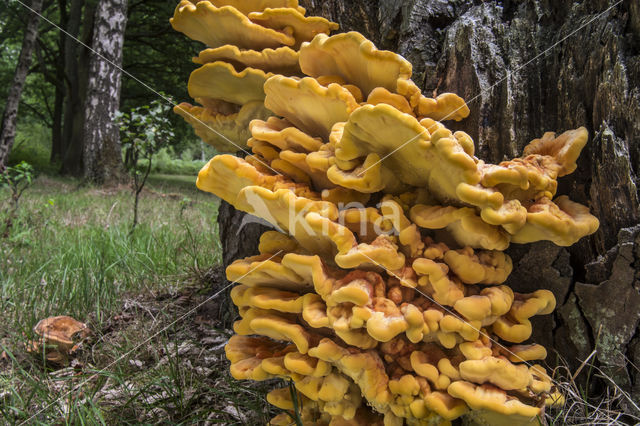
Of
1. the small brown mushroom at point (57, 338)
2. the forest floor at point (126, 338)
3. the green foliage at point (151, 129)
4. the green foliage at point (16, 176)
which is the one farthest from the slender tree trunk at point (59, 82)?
the small brown mushroom at point (57, 338)

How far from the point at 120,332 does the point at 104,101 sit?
8379 mm

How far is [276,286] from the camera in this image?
60.3 inches

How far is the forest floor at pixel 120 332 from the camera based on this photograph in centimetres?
170

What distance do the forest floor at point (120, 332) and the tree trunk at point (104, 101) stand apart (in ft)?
17.6

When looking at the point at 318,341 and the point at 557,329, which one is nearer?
the point at 318,341

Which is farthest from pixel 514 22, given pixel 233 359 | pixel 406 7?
pixel 233 359

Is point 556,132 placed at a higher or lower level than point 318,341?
higher

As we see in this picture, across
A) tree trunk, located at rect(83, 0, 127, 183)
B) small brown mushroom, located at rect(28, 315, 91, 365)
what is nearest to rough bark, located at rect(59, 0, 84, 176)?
tree trunk, located at rect(83, 0, 127, 183)

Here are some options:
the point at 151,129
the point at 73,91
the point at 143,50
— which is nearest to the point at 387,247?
the point at 151,129

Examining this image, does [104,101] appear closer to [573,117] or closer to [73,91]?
[73,91]

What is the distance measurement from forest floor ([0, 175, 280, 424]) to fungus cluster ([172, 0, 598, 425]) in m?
0.47

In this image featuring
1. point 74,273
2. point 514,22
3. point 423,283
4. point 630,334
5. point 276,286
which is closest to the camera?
point 423,283

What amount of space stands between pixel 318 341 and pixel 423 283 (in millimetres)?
385

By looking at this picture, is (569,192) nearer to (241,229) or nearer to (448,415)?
(448,415)
